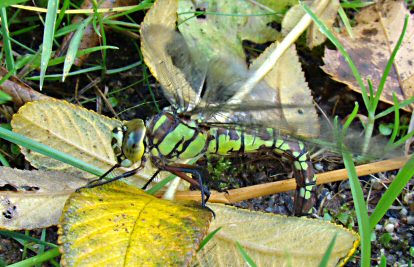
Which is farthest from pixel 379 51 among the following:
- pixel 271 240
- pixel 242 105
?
pixel 271 240

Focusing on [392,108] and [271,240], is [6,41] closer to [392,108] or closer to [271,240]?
[271,240]

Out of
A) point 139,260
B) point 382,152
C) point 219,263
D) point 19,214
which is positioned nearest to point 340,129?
point 382,152

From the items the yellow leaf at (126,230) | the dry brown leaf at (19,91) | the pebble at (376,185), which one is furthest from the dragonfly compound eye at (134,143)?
the pebble at (376,185)

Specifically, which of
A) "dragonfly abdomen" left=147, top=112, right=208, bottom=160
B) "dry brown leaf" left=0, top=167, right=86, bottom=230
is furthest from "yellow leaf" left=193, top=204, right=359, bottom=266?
"dry brown leaf" left=0, top=167, right=86, bottom=230

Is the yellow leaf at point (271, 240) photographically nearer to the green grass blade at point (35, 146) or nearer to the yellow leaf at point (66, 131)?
the yellow leaf at point (66, 131)

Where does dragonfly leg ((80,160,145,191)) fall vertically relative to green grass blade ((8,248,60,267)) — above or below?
above

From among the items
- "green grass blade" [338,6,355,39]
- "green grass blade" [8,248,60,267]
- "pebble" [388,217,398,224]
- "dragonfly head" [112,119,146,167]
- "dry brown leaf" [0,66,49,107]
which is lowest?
"pebble" [388,217,398,224]

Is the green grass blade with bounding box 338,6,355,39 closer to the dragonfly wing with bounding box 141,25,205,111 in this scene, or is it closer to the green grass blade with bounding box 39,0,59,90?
the dragonfly wing with bounding box 141,25,205,111
